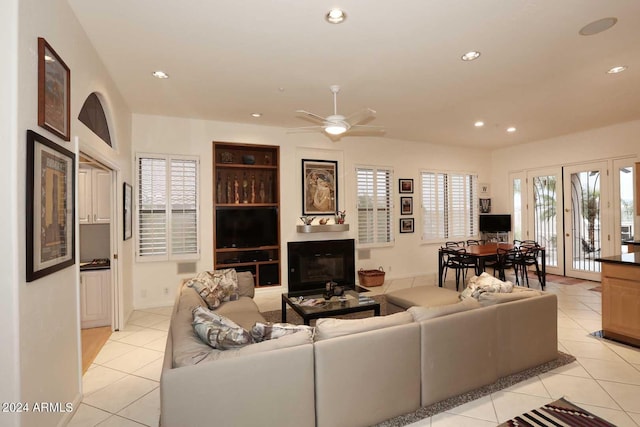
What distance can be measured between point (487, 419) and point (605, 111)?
5493 mm

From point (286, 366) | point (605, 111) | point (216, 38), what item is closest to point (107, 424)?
point (286, 366)

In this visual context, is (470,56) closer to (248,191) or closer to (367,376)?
(367,376)

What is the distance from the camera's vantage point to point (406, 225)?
7.06 metres

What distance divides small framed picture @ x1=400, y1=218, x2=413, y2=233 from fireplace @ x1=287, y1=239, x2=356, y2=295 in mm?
1329

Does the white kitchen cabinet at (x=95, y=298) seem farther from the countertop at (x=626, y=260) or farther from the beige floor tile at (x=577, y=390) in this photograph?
the countertop at (x=626, y=260)

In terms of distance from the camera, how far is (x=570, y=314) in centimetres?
446

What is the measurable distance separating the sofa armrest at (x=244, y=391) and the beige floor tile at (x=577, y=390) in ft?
6.90

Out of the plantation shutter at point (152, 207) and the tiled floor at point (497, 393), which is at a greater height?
the plantation shutter at point (152, 207)

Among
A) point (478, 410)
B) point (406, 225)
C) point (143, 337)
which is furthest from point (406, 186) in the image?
point (143, 337)

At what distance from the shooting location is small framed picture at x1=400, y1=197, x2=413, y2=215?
7018 mm

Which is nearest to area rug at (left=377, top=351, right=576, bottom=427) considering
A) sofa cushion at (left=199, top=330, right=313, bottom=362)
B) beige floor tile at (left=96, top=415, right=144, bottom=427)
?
sofa cushion at (left=199, top=330, right=313, bottom=362)

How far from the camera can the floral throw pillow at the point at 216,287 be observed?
3607 millimetres

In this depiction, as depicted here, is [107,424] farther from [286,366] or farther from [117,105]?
[117,105]

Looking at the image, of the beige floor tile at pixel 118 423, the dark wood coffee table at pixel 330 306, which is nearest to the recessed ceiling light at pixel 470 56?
the dark wood coffee table at pixel 330 306
